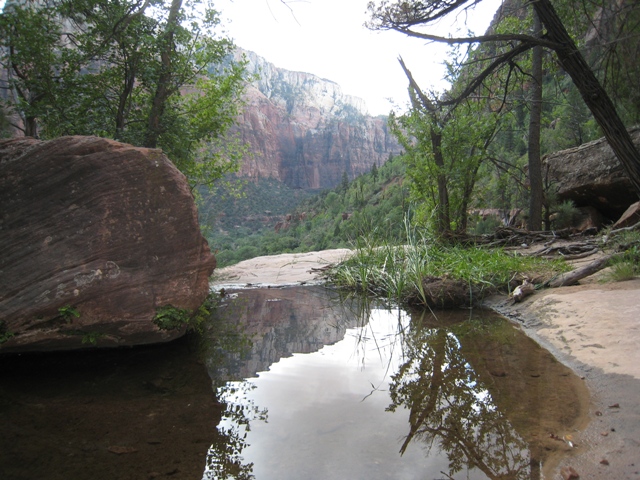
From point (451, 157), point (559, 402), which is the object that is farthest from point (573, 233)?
point (559, 402)

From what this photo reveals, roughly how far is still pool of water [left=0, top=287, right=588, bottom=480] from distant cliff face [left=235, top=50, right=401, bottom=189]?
389ft

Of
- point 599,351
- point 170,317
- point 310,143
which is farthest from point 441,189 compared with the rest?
point 310,143

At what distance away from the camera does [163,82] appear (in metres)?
6.79

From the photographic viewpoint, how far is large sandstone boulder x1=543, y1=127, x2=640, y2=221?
29.9 feet

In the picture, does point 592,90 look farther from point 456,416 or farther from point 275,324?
point 275,324

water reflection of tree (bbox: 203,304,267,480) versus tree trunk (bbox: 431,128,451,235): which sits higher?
tree trunk (bbox: 431,128,451,235)

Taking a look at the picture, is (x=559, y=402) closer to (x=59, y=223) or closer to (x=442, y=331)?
(x=442, y=331)

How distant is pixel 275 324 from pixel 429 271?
2.45 m

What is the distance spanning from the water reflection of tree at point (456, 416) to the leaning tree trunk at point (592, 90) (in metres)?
2.67

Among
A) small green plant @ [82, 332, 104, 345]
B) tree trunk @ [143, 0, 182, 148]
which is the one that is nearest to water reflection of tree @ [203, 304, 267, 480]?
small green plant @ [82, 332, 104, 345]

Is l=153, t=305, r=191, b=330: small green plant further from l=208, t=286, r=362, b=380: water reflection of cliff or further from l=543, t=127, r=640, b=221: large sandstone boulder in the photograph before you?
l=543, t=127, r=640, b=221: large sandstone boulder

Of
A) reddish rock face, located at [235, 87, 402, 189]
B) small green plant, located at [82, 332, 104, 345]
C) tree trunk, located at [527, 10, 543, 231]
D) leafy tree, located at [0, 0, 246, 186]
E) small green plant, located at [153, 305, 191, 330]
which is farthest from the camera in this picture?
reddish rock face, located at [235, 87, 402, 189]

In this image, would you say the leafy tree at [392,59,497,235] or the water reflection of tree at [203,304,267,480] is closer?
the water reflection of tree at [203,304,267,480]

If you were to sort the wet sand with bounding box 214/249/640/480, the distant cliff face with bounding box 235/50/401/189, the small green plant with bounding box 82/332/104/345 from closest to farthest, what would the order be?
the wet sand with bounding box 214/249/640/480 < the small green plant with bounding box 82/332/104/345 < the distant cliff face with bounding box 235/50/401/189
